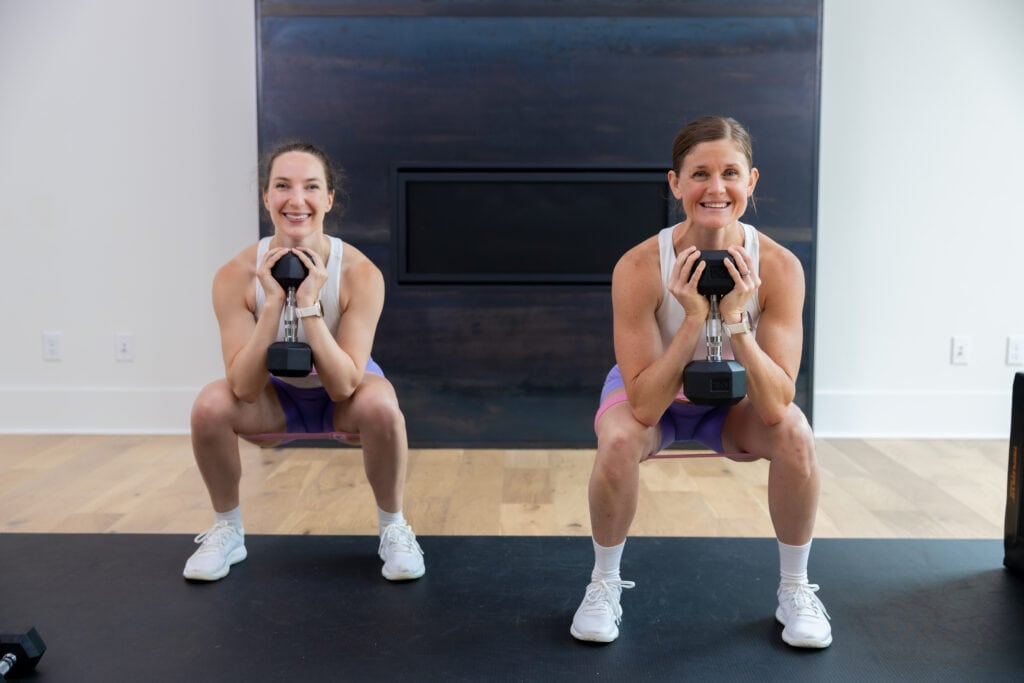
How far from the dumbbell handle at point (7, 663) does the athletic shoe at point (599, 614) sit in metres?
0.93

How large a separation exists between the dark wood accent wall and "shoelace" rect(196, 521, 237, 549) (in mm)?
1391

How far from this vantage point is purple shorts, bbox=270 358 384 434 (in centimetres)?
202

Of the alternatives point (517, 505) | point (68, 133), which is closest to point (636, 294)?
point (517, 505)

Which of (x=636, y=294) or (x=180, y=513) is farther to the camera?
(x=180, y=513)

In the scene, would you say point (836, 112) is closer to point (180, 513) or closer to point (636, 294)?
point (636, 294)

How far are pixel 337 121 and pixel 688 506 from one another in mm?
1863

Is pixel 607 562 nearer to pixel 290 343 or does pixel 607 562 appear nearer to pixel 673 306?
pixel 673 306

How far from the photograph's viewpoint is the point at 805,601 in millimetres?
1650

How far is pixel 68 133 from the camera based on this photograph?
11.3ft

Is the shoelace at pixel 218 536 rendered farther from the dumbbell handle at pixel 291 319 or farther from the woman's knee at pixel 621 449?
the woman's knee at pixel 621 449

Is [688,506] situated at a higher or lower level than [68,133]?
lower

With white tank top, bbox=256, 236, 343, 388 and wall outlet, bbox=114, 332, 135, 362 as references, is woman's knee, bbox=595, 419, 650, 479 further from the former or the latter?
wall outlet, bbox=114, 332, 135, 362

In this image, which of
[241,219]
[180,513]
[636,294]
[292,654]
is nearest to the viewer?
[292,654]

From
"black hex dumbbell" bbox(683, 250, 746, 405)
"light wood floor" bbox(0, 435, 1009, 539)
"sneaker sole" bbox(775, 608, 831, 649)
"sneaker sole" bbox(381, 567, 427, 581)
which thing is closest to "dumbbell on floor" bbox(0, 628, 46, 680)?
"sneaker sole" bbox(381, 567, 427, 581)
